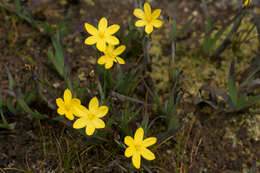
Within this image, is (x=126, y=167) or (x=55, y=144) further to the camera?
(x=55, y=144)

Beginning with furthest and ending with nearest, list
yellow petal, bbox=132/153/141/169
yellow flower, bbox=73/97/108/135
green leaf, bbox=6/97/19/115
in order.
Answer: green leaf, bbox=6/97/19/115
yellow flower, bbox=73/97/108/135
yellow petal, bbox=132/153/141/169

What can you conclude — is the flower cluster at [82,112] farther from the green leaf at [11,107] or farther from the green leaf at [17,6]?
the green leaf at [17,6]

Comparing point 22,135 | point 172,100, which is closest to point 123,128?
point 172,100

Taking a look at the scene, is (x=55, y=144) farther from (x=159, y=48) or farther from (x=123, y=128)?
(x=159, y=48)

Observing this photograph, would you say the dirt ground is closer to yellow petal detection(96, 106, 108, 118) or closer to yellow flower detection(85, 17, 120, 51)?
yellow flower detection(85, 17, 120, 51)

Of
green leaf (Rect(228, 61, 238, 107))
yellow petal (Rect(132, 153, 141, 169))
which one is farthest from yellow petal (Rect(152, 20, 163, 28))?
yellow petal (Rect(132, 153, 141, 169))

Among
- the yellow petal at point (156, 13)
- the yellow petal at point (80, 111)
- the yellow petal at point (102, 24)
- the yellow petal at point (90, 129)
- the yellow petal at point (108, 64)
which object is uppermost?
the yellow petal at point (156, 13)

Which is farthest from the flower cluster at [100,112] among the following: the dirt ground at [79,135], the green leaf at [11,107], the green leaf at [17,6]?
the green leaf at [17,6]

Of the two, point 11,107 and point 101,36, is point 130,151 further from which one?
point 11,107

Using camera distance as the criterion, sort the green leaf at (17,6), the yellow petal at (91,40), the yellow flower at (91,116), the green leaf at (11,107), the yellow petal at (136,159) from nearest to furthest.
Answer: the yellow petal at (136,159)
the yellow flower at (91,116)
the yellow petal at (91,40)
the green leaf at (11,107)
the green leaf at (17,6)
